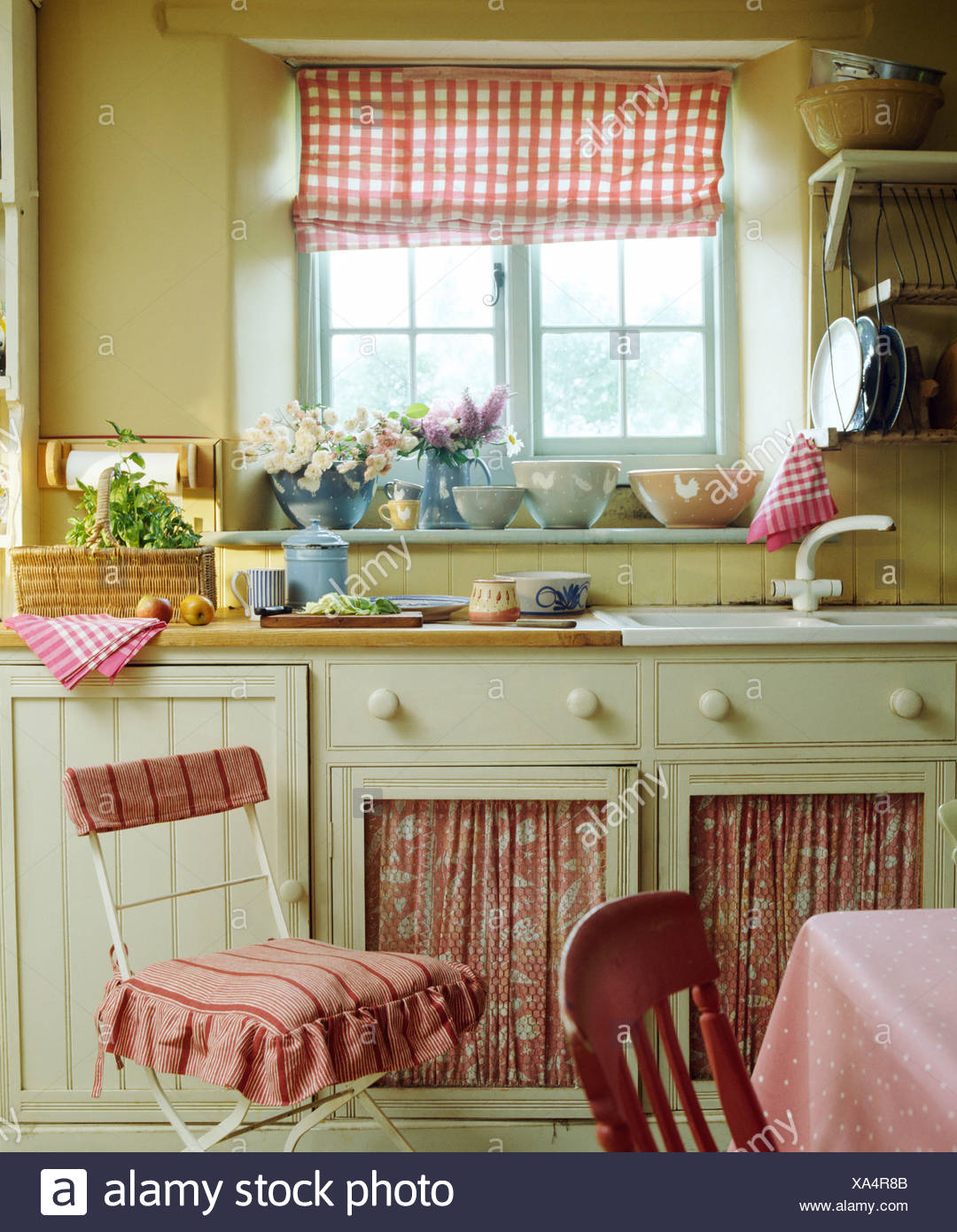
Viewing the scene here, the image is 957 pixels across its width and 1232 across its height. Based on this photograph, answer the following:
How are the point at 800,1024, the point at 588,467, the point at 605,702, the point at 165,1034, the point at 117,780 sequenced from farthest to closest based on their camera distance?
the point at 588,467 → the point at 605,702 → the point at 117,780 → the point at 165,1034 → the point at 800,1024

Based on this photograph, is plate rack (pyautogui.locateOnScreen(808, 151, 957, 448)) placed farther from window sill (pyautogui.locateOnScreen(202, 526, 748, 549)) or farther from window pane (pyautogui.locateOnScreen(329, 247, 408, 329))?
window pane (pyautogui.locateOnScreen(329, 247, 408, 329))

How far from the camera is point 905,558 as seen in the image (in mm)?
2635

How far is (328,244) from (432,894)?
1.70m

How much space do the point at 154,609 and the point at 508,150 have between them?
5.06ft

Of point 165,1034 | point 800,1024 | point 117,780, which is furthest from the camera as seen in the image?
point 117,780

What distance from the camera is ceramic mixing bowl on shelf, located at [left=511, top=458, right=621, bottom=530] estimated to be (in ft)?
8.43

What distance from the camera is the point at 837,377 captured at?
2.52 metres

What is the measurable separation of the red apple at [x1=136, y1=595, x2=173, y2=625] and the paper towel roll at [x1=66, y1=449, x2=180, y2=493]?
50 centimetres

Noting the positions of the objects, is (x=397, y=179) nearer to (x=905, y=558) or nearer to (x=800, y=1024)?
(x=905, y=558)

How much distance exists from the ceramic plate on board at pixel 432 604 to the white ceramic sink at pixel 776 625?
334 mm

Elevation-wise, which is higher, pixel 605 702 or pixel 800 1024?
pixel 605 702

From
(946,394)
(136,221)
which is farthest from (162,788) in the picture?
(946,394)

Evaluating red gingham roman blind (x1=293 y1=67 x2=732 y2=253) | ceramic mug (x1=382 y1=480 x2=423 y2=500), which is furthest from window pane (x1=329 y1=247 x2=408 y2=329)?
ceramic mug (x1=382 y1=480 x2=423 y2=500)

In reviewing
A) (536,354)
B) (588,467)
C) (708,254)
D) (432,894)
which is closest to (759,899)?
(432,894)
